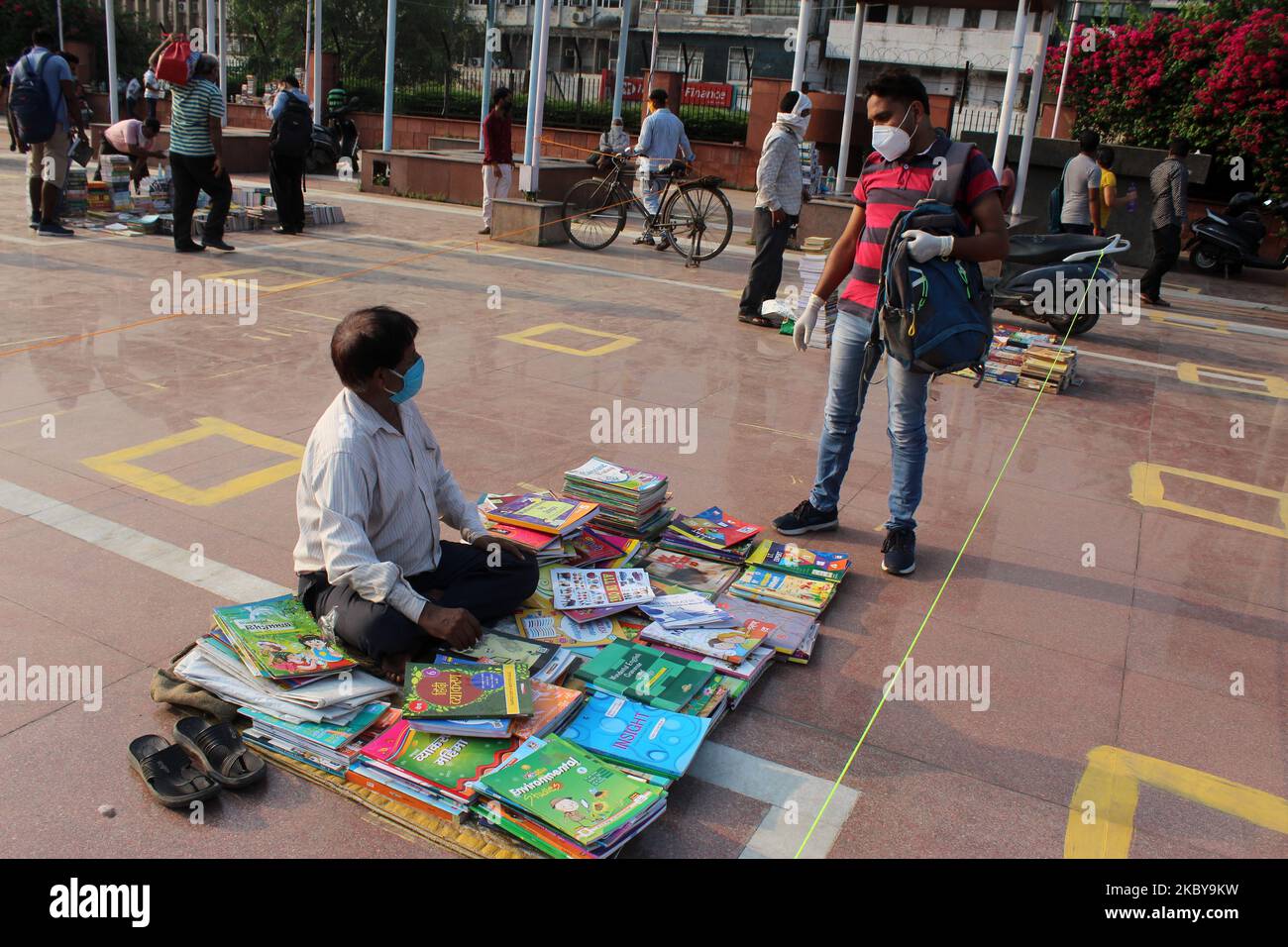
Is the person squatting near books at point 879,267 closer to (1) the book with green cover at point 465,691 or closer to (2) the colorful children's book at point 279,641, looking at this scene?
(1) the book with green cover at point 465,691

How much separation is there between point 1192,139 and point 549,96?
18475mm

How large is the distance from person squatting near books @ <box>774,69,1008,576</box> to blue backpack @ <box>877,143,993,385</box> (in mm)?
68

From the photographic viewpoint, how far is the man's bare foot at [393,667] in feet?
11.1

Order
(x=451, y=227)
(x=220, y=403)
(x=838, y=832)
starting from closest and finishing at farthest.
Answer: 1. (x=838, y=832)
2. (x=220, y=403)
3. (x=451, y=227)

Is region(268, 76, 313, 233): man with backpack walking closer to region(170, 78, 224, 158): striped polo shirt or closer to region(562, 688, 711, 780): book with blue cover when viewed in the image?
region(170, 78, 224, 158): striped polo shirt

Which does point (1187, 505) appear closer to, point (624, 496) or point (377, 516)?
point (624, 496)

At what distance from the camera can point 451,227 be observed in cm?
1390

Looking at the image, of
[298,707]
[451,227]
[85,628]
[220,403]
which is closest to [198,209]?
[451,227]

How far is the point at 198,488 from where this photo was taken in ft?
16.4

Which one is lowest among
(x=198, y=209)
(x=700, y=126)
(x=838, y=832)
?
(x=838, y=832)

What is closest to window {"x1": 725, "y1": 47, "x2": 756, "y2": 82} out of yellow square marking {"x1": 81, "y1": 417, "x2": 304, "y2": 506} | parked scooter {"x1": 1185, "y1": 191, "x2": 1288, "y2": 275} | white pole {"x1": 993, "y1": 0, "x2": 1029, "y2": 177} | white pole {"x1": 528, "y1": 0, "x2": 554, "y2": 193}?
parked scooter {"x1": 1185, "y1": 191, "x2": 1288, "y2": 275}

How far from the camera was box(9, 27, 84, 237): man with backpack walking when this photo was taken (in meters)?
10.5

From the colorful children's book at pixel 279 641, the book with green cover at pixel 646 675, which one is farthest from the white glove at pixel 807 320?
the colorful children's book at pixel 279 641

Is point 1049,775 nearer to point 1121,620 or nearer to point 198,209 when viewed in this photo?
point 1121,620
